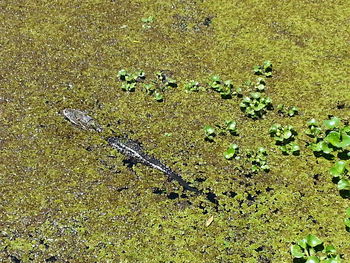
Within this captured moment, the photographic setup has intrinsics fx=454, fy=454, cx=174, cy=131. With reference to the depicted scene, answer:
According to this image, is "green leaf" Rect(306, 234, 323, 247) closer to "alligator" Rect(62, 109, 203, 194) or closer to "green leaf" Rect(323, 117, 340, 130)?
"alligator" Rect(62, 109, 203, 194)

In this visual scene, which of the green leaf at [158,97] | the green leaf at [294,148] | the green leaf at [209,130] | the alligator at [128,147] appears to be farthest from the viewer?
the green leaf at [158,97]

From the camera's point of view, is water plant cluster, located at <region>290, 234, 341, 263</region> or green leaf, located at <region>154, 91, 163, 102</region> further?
green leaf, located at <region>154, 91, 163, 102</region>

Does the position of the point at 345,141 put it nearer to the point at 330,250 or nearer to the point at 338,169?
the point at 338,169

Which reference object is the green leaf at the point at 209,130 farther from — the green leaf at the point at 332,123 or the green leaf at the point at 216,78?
the green leaf at the point at 332,123

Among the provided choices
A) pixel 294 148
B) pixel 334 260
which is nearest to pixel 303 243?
pixel 334 260

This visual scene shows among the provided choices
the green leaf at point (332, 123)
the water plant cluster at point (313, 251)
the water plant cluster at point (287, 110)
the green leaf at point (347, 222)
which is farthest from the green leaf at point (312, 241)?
the water plant cluster at point (287, 110)

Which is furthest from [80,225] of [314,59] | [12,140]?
[314,59]

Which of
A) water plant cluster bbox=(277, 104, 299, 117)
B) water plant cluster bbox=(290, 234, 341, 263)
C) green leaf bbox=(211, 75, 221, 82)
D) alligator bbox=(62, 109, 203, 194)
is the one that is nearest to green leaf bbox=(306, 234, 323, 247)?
water plant cluster bbox=(290, 234, 341, 263)
